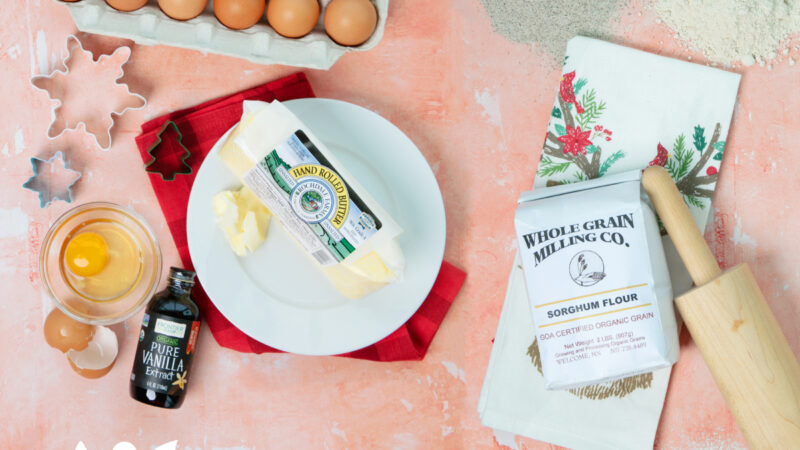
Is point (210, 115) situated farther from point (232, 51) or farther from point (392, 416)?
point (392, 416)

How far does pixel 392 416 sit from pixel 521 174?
43 cm

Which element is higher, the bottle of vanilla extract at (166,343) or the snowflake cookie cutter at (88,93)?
the snowflake cookie cutter at (88,93)

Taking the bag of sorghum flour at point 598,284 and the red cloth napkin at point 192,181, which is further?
the red cloth napkin at point 192,181

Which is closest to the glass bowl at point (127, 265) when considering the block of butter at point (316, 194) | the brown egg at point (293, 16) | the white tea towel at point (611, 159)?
the block of butter at point (316, 194)

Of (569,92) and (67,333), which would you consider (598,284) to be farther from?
(67,333)

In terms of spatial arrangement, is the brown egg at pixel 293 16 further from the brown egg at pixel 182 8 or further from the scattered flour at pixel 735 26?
the scattered flour at pixel 735 26

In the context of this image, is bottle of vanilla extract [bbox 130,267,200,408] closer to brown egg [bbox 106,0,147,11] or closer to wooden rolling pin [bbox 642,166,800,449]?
brown egg [bbox 106,0,147,11]

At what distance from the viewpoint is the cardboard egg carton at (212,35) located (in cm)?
80

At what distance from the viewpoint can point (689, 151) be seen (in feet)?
2.95

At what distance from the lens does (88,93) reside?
93cm

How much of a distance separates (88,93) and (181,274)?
13.3 inches

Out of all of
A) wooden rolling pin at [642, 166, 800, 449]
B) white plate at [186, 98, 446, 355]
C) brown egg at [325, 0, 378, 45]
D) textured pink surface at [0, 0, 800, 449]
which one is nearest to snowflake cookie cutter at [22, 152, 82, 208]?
textured pink surface at [0, 0, 800, 449]

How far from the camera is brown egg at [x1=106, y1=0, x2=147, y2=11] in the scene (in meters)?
0.78

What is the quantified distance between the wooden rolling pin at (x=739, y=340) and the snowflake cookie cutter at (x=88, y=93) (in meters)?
0.80
